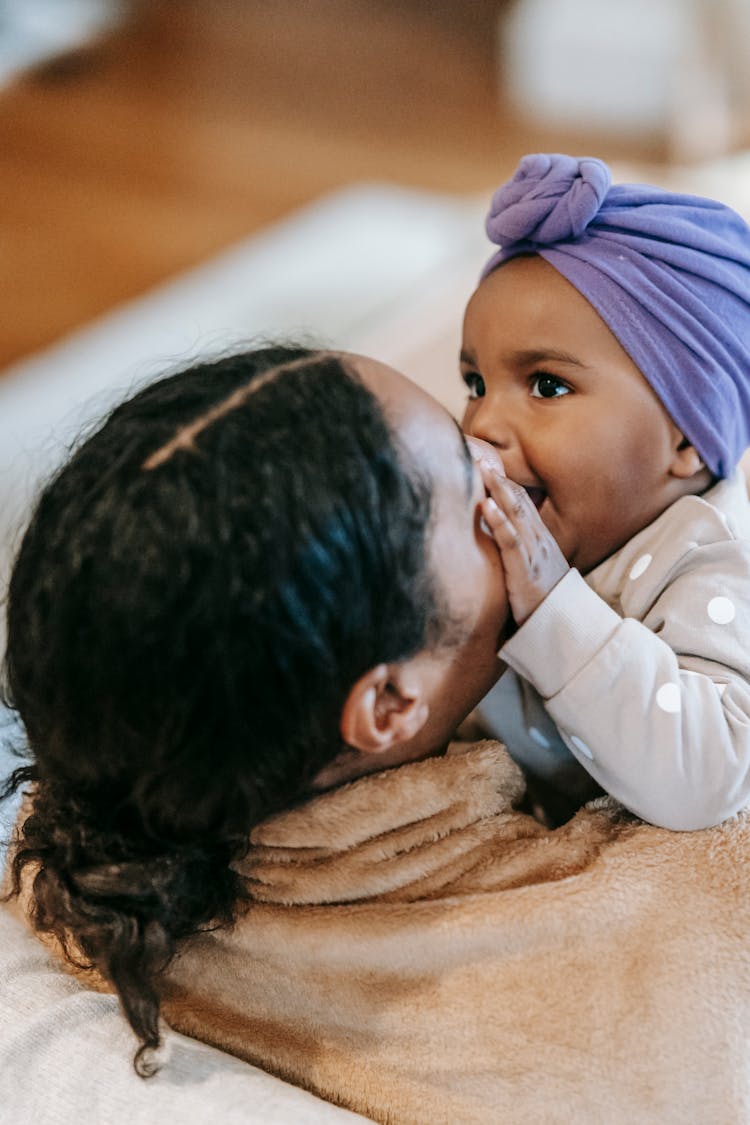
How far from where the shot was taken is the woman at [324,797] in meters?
0.69

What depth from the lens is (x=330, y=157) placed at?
3.71 meters

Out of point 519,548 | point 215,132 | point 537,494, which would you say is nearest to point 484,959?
point 519,548

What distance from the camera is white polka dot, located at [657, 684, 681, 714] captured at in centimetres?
83

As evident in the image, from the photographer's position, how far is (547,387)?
1013 mm

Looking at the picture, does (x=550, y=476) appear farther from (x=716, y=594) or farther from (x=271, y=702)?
(x=271, y=702)

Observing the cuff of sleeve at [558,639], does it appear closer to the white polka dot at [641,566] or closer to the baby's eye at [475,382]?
the white polka dot at [641,566]

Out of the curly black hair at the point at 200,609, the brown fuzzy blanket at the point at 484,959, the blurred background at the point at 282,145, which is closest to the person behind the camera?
the curly black hair at the point at 200,609

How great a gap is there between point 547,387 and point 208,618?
436 millimetres

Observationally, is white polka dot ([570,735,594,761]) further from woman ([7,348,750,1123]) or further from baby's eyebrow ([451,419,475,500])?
baby's eyebrow ([451,419,475,500])

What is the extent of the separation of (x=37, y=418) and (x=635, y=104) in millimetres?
2256

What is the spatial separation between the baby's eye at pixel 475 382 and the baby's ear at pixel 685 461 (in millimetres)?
172

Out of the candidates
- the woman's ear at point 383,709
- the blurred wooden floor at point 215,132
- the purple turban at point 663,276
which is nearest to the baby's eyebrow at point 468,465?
the woman's ear at point 383,709

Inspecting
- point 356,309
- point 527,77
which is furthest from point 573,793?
point 527,77

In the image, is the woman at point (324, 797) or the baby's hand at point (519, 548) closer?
the woman at point (324, 797)
